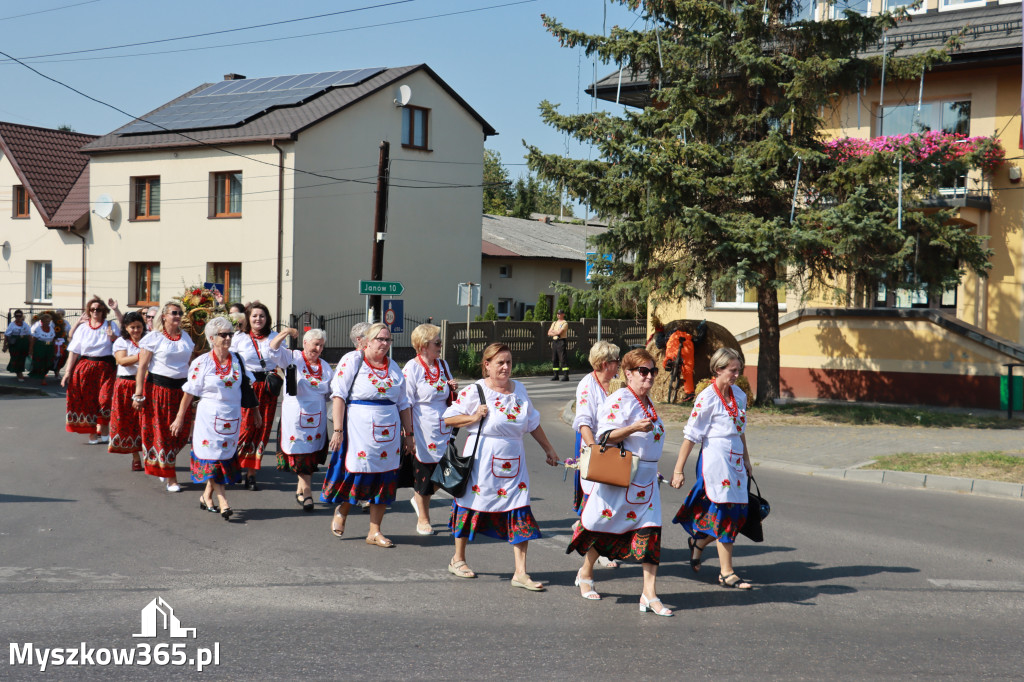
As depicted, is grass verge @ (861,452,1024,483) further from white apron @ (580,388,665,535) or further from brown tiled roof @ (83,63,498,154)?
brown tiled roof @ (83,63,498,154)

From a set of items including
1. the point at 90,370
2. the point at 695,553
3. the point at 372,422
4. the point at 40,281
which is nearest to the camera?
the point at 695,553

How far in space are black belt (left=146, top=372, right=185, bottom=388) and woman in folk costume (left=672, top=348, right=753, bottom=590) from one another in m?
5.17

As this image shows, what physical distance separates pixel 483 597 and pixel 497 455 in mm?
905

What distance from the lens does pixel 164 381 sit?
9.13 m

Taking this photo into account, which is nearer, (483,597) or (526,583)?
(483,597)

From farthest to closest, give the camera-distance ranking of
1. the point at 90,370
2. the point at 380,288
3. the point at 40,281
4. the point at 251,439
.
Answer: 1. the point at 40,281
2. the point at 380,288
3. the point at 90,370
4. the point at 251,439

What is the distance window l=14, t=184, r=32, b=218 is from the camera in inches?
1454

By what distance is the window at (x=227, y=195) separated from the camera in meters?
30.2

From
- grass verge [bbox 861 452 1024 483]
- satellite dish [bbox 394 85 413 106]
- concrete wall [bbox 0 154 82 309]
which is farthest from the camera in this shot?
concrete wall [bbox 0 154 82 309]

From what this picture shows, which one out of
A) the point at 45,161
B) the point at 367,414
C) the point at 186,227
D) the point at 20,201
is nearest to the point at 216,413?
the point at 367,414

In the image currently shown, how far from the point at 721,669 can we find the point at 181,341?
21.1ft

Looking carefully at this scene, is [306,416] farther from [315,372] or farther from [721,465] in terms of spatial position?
[721,465]

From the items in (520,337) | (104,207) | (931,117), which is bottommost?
(520,337)

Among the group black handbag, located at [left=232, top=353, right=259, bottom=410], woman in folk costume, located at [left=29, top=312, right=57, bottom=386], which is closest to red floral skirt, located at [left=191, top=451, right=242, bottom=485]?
black handbag, located at [left=232, top=353, right=259, bottom=410]
